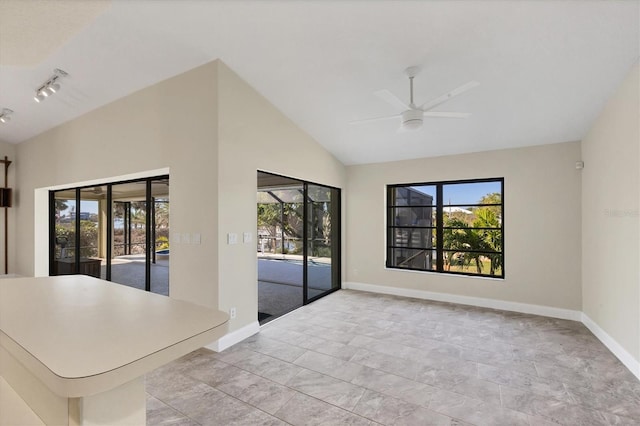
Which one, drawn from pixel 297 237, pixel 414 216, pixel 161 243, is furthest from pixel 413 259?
pixel 161 243

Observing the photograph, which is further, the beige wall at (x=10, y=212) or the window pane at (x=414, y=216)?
the beige wall at (x=10, y=212)

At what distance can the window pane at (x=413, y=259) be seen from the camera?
527 centimetres

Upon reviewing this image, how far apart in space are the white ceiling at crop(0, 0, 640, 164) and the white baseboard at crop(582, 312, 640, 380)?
246 centimetres

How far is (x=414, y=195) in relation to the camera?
215 inches

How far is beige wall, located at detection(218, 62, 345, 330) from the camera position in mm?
3223

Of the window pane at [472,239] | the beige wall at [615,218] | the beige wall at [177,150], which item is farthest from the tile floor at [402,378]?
the window pane at [472,239]

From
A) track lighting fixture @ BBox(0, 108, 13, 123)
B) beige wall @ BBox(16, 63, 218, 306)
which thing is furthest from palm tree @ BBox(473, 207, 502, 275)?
track lighting fixture @ BBox(0, 108, 13, 123)

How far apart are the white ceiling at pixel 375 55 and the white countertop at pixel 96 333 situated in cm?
165

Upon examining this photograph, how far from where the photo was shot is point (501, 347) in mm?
3275

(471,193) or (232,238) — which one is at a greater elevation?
(471,193)

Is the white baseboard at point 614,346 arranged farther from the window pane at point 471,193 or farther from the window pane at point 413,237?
the window pane at point 413,237

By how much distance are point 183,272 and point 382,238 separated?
3.45m

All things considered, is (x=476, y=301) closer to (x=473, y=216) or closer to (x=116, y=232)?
(x=473, y=216)

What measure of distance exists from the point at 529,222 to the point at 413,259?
1.87 meters
